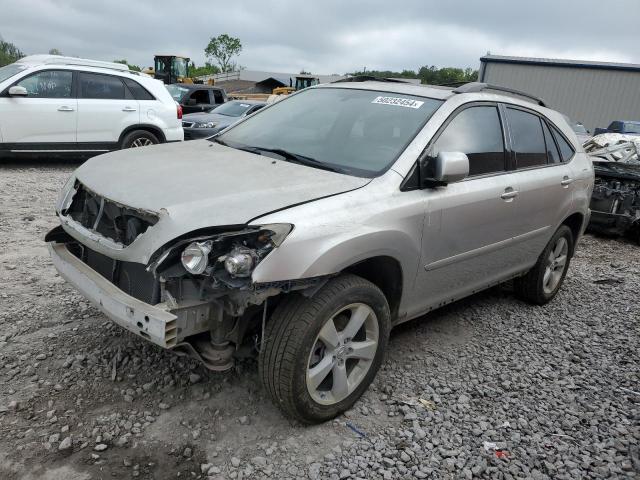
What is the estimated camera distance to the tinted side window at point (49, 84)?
8516 millimetres

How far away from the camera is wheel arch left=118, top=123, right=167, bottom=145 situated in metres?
9.48

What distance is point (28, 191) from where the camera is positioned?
7.36 meters

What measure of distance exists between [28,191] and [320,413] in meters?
6.29

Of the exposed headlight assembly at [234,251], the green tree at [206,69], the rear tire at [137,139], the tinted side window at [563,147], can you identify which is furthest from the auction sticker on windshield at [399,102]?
the green tree at [206,69]

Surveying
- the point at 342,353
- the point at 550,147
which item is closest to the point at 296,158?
the point at 342,353

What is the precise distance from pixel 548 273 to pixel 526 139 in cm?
134

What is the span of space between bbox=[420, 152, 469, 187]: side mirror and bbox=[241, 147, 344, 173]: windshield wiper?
1.68 ft

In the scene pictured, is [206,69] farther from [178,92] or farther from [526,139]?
[526,139]

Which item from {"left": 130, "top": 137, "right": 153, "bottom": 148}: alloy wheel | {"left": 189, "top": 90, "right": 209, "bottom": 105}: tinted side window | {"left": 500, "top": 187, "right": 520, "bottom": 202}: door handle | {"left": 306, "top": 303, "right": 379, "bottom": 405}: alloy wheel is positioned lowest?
{"left": 306, "top": 303, "right": 379, "bottom": 405}: alloy wheel

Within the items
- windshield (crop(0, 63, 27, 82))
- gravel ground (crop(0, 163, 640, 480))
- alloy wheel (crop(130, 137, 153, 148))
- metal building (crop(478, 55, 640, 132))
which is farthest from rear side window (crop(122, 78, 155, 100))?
metal building (crop(478, 55, 640, 132))

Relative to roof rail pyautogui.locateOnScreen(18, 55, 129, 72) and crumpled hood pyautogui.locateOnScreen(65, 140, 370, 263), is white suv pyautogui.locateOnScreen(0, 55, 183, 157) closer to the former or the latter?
roof rail pyautogui.locateOnScreen(18, 55, 129, 72)

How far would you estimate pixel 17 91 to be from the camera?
26.8 ft

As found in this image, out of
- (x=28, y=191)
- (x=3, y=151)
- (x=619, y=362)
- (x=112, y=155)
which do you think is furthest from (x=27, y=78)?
(x=619, y=362)

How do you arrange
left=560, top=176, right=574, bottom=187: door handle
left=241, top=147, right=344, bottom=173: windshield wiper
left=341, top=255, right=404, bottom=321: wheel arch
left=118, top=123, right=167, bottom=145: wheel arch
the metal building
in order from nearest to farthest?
left=341, top=255, right=404, bottom=321: wheel arch → left=241, top=147, right=344, bottom=173: windshield wiper → left=560, top=176, right=574, bottom=187: door handle → left=118, top=123, right=167, bottom=145: wheel arch → the metal building
